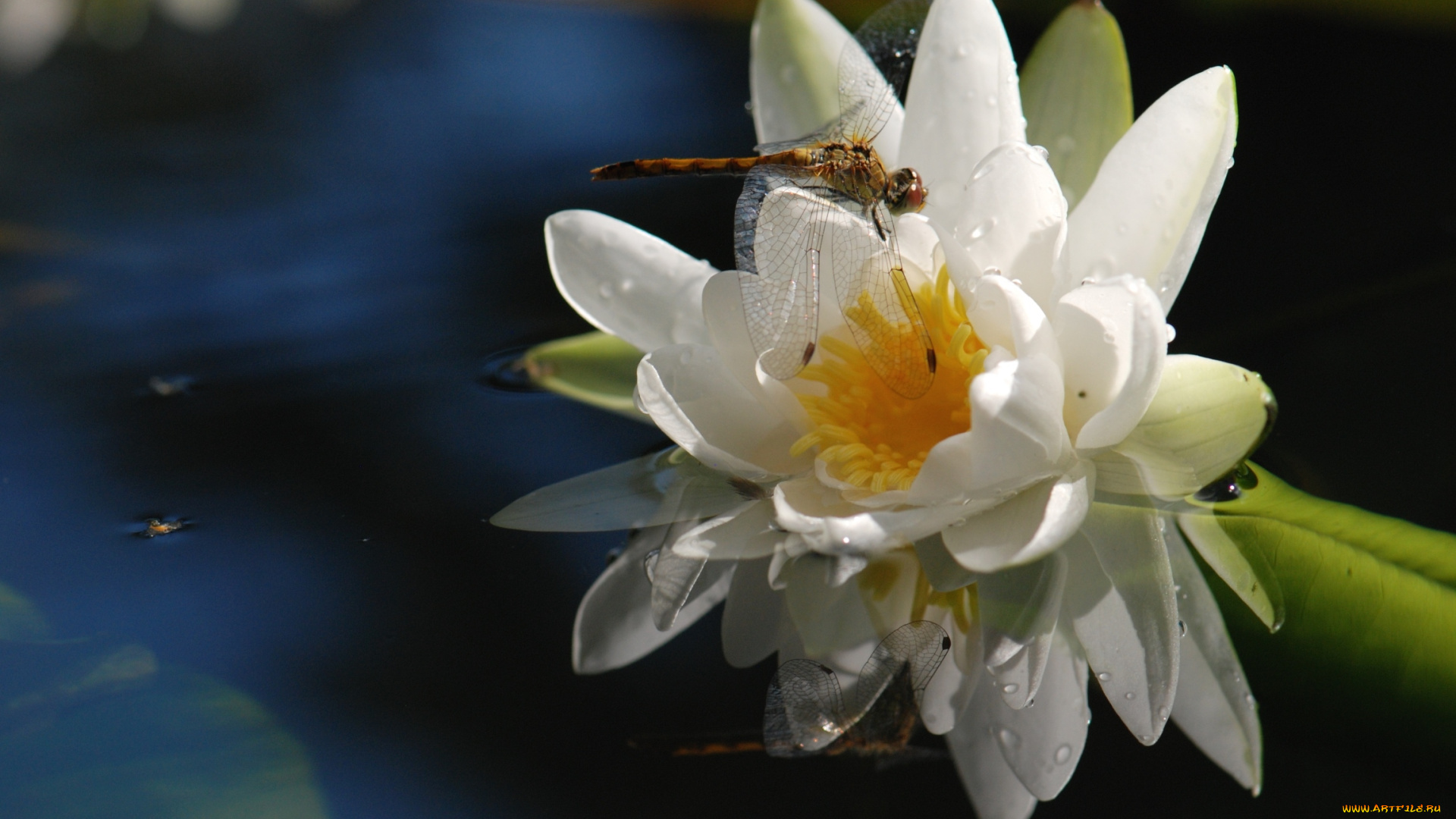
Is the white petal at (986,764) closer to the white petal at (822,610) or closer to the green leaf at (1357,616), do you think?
the white petal at (822,610)

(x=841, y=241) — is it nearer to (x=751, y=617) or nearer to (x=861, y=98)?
(x=861, y=98)

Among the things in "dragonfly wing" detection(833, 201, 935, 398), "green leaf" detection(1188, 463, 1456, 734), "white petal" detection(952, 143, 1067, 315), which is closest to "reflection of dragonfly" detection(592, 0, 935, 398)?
"dragonfly wing" detection(833, 201, 935, 398)

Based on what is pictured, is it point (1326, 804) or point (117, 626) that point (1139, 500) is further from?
point (117, 626)

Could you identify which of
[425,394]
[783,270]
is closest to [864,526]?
[783,270]

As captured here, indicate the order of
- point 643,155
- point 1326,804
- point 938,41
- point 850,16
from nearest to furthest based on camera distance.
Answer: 1. point 1326,804
2. point 938,41
3. point 643,155
4. point 850,16

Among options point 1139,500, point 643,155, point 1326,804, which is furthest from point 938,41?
point 643,155

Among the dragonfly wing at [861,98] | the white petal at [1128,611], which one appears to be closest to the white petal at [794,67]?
the dragonfly wing at [861,98]
